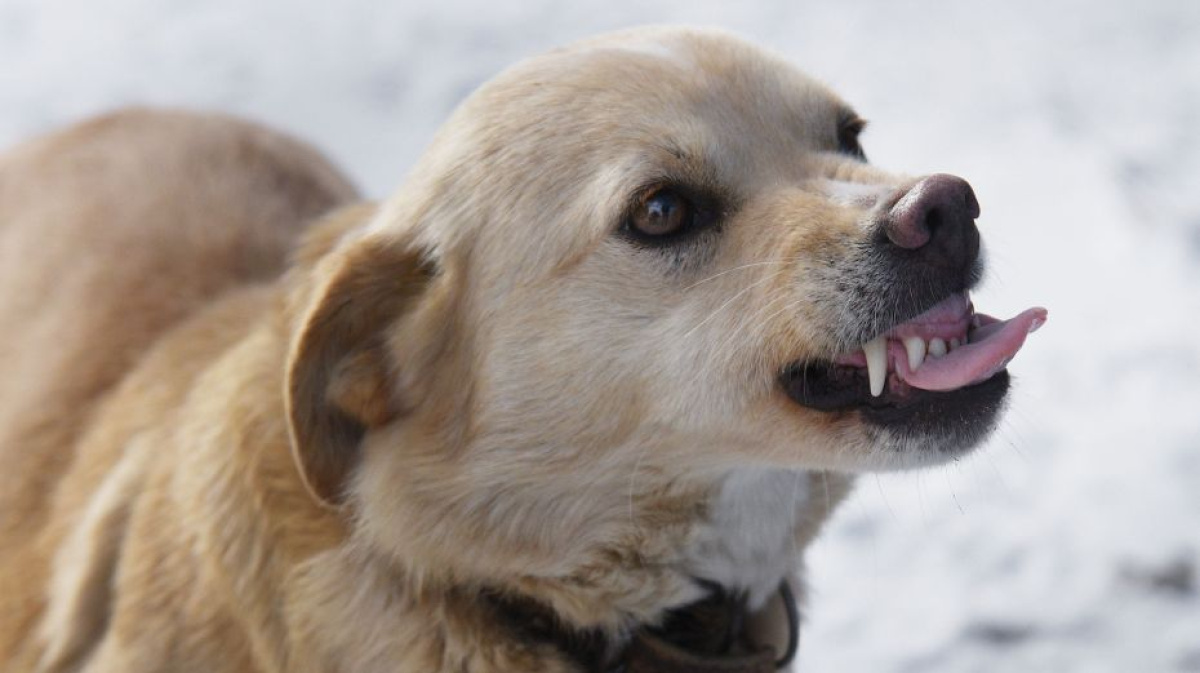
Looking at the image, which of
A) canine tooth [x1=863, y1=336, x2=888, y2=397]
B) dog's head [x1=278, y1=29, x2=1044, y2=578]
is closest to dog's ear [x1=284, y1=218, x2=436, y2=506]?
dog's head [x1=278, y1=29, x2=1044, y2=578]

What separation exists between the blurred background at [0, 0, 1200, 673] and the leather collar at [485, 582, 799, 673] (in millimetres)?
718

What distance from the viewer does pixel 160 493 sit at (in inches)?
107

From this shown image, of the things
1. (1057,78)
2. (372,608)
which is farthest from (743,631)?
(1057,78)

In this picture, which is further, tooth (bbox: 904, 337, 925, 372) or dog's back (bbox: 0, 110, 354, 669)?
dog's back (bbox: 0, 110, 354, 669)

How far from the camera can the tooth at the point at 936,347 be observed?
2.27 m

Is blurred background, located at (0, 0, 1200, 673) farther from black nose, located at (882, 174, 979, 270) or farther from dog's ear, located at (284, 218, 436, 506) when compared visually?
dog's ear, located at (284, 218, 436, 506)

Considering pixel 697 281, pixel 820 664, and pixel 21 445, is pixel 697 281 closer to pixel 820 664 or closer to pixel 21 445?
pixel 820 664

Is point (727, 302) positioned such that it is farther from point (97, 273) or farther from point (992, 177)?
point (992, 177)

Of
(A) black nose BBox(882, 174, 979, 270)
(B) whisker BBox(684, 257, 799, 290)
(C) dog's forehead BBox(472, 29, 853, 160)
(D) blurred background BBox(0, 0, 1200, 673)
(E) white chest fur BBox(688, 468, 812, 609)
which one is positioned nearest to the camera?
(A) black nose BBox(882, 174, 979, 270)

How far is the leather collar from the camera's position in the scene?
2471 mm

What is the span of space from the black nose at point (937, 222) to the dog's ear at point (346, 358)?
0.84 metres

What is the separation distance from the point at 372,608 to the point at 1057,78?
12.2 feet

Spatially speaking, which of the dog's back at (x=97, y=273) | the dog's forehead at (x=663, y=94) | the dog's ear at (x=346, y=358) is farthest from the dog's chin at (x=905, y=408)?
the dog's back at (x=97, y=273)

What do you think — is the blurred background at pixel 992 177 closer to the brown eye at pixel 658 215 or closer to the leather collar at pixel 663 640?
the brown eye at pixel 658 215
